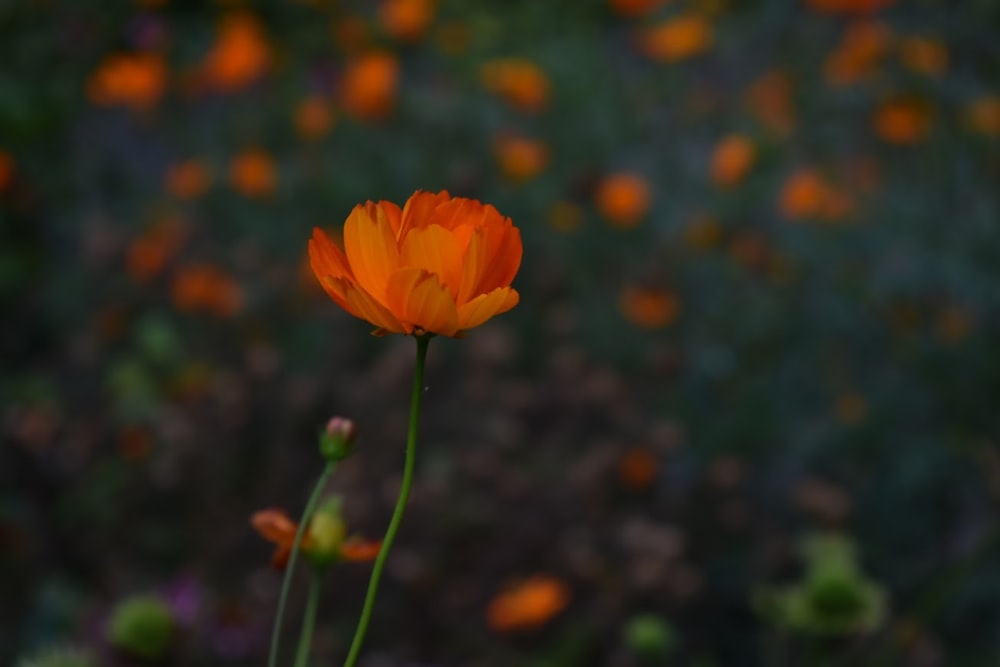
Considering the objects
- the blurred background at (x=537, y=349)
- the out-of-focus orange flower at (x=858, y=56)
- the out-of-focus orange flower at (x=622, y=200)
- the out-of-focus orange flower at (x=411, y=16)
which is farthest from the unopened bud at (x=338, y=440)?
the out-of-focus orange flower at (x=411, y=16)

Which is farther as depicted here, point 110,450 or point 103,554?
point 110,450

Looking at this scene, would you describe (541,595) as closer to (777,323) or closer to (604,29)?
(777,323)

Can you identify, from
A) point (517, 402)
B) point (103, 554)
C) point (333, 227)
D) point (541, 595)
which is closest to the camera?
point (541, 595)

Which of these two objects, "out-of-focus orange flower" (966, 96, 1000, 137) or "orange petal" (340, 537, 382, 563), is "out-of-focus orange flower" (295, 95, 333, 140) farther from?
"orange petal" (340, 537, 382, 563)

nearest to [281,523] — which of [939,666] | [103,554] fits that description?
[103,554]

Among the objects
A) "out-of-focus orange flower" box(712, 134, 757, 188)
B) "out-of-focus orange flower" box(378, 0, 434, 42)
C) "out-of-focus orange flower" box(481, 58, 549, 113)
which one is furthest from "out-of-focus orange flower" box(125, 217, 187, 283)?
"out-of-focus orange flower" box(712, 134, 757, 188)

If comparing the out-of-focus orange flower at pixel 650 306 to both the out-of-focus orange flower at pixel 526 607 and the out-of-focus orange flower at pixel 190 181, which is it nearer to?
the out-of-focus orange flower at pixel 526 607

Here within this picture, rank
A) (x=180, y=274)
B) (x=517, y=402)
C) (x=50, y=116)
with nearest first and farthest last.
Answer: (x=517, y=402), (x=180, y=274), (x=50, y=116)
